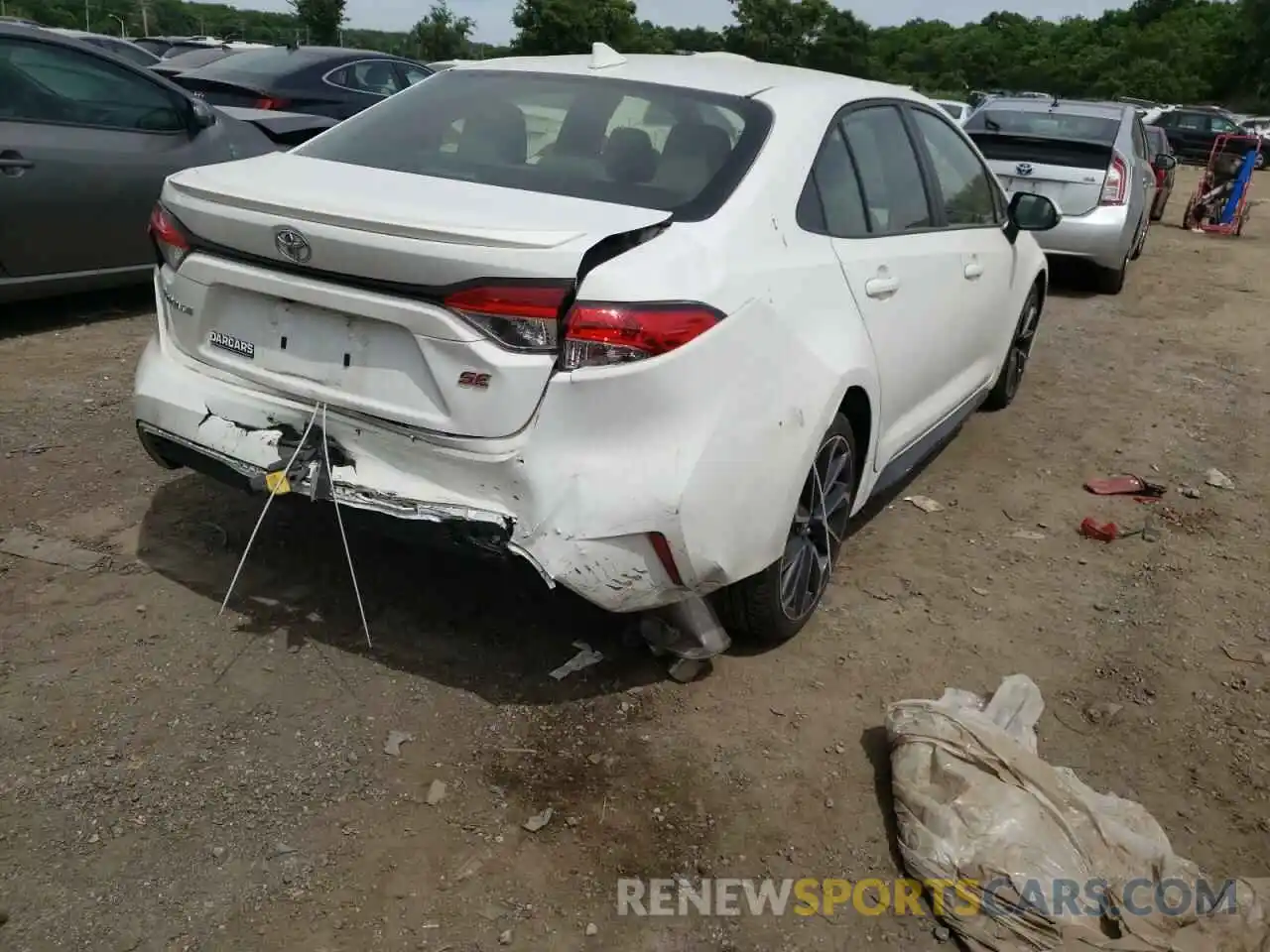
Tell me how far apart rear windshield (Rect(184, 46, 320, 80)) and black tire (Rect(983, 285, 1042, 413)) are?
6484 millimetres

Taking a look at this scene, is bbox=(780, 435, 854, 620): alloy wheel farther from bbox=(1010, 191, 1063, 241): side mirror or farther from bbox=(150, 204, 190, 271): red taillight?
bbox=(1010, 191, 1063, 241): side mirror

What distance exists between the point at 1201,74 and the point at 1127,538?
6040 centimetres

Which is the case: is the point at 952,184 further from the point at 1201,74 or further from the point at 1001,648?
the point at 1201,74

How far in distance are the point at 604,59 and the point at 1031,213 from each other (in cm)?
222

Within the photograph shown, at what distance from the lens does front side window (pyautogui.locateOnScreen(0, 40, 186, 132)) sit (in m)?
5.58

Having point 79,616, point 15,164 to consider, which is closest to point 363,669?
point 79,616

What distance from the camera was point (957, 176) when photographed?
14.9 feet

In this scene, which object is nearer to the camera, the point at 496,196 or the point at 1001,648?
the point at 496,196

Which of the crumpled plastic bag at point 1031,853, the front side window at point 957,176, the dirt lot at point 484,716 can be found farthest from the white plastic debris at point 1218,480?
the crumpled plastic bag at point 1031,853

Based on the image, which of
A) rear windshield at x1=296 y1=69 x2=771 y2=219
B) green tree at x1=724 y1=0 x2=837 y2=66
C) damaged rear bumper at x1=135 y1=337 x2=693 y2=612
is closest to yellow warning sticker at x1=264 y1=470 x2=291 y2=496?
damaged rear bumper at x1=135 y1=337 x2=693 y2=612

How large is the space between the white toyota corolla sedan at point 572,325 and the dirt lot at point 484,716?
1.05ft

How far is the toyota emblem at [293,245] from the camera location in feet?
8.99

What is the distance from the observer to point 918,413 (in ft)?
13.5

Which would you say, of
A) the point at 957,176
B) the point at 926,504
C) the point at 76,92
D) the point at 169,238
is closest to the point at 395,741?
the point at 169,238
